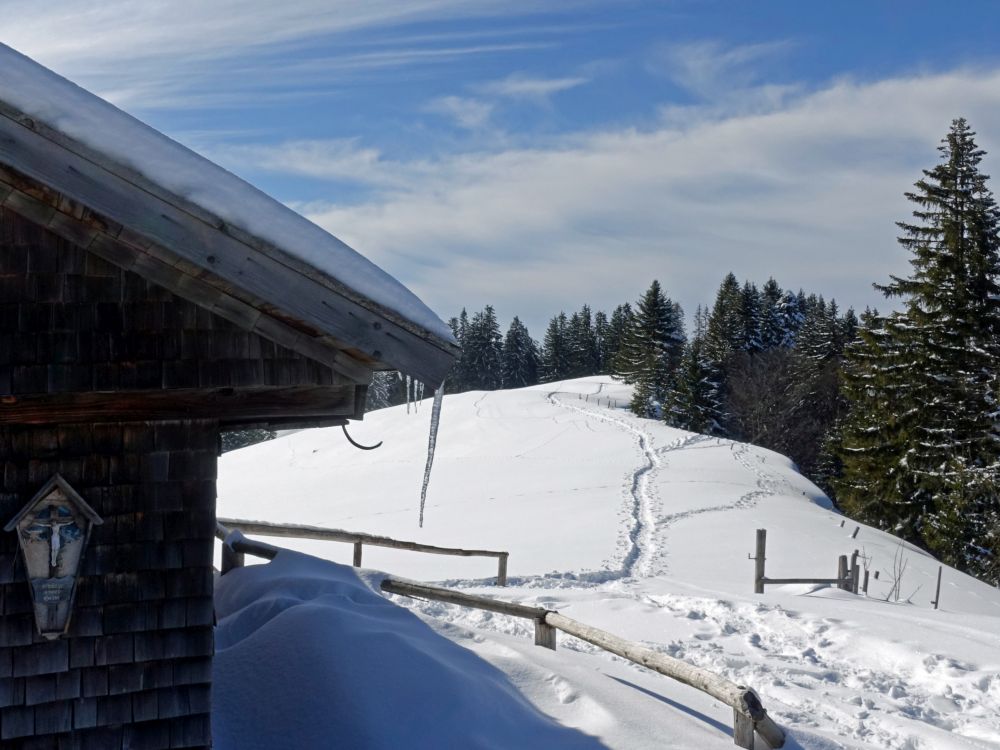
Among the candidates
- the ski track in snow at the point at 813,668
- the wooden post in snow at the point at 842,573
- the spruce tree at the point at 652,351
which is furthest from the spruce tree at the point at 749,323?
the ski track in snow at the point at 813,668

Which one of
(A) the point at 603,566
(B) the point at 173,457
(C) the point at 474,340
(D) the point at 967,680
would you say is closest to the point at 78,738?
(B) the point at 173,457

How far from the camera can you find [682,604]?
13180 mm

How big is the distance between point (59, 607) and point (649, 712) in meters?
4.06

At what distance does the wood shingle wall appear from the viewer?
4043 millimetres

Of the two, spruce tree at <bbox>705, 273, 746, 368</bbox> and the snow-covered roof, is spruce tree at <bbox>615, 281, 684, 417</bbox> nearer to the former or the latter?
spruce tree at <bbox>705, 273, 746, 368</bbox>

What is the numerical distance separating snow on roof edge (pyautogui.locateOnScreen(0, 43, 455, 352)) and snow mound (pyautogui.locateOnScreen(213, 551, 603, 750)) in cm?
248

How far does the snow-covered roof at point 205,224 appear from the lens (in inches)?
151

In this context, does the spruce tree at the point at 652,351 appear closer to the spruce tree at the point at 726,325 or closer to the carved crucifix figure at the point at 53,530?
the spruce tree at the point at 726,325

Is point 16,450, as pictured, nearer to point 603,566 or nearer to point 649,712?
point 649,712

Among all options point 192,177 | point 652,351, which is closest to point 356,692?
point 192,177

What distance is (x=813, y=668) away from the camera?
32.1ft

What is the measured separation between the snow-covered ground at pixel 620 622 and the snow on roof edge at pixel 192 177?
2627 millimetres

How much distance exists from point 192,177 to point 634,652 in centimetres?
479

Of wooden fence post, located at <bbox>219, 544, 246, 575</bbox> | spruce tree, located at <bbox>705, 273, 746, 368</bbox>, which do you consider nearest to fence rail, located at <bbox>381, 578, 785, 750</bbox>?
wooden fence post, located at <bbox>219, 544, 246, 575</bbox>
